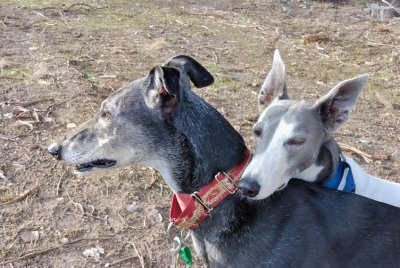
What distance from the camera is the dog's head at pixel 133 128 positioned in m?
3.65

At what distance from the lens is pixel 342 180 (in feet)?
13.8

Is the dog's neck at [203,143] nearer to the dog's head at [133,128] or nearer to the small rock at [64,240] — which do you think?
the dog's head at [133,128]

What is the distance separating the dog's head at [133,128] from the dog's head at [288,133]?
1.97 ft

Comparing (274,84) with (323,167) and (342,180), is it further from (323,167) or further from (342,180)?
(342,180)

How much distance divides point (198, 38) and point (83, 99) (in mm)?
3514

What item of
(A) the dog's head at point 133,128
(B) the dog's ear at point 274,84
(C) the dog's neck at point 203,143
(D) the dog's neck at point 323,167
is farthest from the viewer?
(B) the dog's ear at point 274,84

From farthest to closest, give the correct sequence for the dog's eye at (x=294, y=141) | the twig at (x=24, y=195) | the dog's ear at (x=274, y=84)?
the twig at (x=24, y=195) < the dog's ear at (x=274, y=84) < the dog's eye at (x=294, y=141)

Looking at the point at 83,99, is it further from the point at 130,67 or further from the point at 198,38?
the point at 198,38

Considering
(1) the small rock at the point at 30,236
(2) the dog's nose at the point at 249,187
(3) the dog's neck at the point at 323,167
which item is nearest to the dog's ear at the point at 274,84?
(3) the dog's neck at the point at 323,167

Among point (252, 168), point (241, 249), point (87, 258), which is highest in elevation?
point (252, 168)

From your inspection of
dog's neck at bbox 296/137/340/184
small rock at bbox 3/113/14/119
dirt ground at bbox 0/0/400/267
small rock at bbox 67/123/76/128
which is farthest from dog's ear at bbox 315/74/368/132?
small rock at bbox 3/113/14/119

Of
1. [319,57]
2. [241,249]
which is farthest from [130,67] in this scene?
[241,249]

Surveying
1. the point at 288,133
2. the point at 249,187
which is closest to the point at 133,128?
the point at 249,187

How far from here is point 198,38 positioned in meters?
9.82
